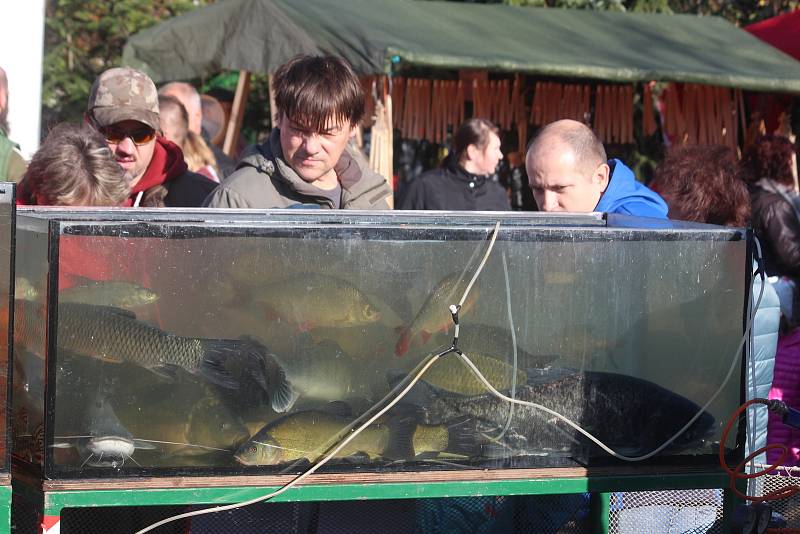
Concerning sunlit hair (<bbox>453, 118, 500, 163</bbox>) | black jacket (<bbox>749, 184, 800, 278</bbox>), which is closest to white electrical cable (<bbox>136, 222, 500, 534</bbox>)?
black jacket (<bbox>749, 184, 800, 278</bbox>)

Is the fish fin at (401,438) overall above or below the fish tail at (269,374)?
below

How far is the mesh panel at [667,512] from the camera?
2846 millimetres

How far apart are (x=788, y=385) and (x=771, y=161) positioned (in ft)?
4.45

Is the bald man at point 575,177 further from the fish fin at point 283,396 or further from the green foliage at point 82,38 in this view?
the green foliage at point 82,38

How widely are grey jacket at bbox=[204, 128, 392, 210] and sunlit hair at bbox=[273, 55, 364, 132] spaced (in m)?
0.17

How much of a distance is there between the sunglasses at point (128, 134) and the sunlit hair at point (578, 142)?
142 cm

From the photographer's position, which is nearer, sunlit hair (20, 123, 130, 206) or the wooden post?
A: sunlit hair (20, 123, 130, 206)

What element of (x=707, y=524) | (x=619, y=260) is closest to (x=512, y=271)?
(x=619, y=260)

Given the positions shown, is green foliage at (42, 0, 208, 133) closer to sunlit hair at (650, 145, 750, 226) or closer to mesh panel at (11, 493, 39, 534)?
sunlit hair at (650, 145, 750, 226)

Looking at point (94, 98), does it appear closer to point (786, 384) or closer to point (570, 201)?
point (570, 201)

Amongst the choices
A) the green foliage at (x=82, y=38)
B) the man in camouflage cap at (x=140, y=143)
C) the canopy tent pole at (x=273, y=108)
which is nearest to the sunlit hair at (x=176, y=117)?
the canopy tent pole at (x=273, y=108)

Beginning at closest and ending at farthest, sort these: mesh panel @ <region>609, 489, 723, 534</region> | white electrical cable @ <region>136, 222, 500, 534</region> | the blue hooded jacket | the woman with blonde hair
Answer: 1. white electrical cable @ <region>136, 222, 500, 534</region>
2. mesh panel @ <region>609, 489, 723, 534</region>
3. the blue hooded jacket
4. the woman with blonde hair

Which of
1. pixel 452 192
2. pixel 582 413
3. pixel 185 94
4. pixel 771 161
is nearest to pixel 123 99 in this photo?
pixel 185 94

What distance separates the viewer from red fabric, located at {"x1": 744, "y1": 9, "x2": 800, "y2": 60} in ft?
29.2
